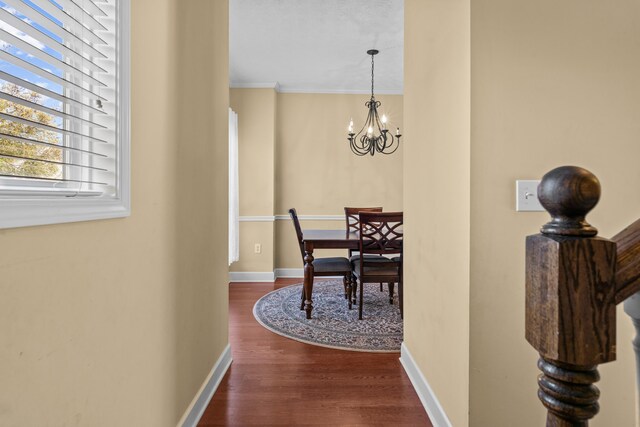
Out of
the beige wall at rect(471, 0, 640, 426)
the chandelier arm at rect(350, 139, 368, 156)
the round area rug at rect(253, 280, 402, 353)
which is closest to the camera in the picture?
the beige wall at rect(471, 0, 640, 426)

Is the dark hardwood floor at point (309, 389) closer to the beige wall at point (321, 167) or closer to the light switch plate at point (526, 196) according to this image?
the light switch plate at point (526, 196)

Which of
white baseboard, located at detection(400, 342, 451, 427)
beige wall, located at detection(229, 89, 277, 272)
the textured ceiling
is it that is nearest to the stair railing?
white baseboard, located at detection(400, 342, 451, 427)

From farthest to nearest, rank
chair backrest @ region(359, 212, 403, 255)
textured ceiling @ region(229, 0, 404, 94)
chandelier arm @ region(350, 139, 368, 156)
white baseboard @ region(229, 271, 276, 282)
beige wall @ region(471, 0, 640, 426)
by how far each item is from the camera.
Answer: chandelier arm @ region(350, 139, 368, 156), white baseboard @ region(229, 271, 276, 282), chair backrest @ region(359, 212, 403, 255), textured ceiling @ region(229, 0, 404, 94), beige wall @ region(471, 0, 640, 426)

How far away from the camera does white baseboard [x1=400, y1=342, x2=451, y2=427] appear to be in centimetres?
166

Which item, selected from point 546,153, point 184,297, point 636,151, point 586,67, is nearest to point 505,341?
point 546,153

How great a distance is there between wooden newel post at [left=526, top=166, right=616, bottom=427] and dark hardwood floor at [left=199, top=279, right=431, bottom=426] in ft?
4.94

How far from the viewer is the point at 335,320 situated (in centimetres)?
320

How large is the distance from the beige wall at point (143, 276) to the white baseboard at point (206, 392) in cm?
6

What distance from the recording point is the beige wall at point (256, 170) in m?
4.89

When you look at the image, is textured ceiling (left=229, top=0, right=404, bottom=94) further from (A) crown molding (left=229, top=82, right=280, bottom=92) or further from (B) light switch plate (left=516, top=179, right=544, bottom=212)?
(B) light switch plate (left=516, top=179, right=544, bottom=212)

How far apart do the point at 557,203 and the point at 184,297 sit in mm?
1528

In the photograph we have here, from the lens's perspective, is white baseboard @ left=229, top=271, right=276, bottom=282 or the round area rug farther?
white baseboard @ left=229, top=271, right=276, bottom=282

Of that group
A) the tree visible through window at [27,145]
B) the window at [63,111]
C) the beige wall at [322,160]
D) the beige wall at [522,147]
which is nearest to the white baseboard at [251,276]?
the beige wall at [322,160]

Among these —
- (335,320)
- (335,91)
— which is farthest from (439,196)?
(335,91)
